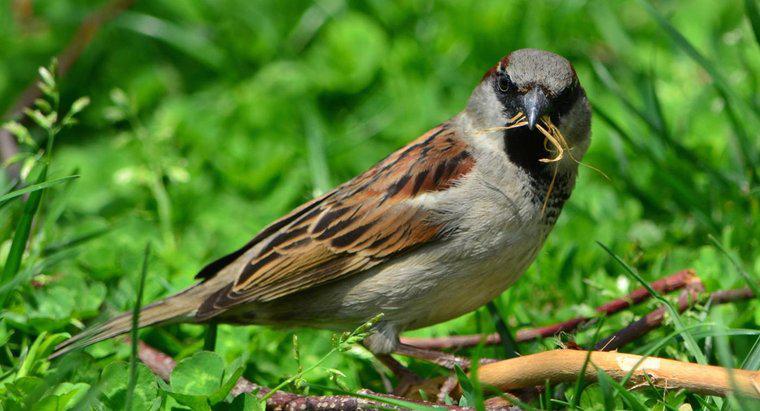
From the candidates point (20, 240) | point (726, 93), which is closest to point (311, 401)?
point (20, 240)

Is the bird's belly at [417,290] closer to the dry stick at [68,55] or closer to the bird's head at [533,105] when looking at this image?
the bird's head at [533,105]

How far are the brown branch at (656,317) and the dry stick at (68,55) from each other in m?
2.95

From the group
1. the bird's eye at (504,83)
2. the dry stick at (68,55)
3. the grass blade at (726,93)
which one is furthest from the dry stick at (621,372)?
the dry stick at (68,55)

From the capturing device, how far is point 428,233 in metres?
3.46

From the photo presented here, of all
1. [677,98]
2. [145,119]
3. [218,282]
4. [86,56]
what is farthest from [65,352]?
[677,98]

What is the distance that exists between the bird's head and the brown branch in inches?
25.3

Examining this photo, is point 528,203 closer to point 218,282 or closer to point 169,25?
point 218,282

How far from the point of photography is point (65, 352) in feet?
10.6

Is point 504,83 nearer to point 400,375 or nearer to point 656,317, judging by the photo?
point 656,317

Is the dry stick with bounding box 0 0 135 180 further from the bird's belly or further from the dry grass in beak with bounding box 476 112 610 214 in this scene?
the dry grass in beak with bounding box 476 112 610 214

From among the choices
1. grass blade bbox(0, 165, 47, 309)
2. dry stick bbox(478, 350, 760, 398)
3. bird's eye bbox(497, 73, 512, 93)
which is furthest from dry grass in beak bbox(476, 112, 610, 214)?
grass blade bbox(0, 165, 47, 309)

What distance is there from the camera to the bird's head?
3438 mm

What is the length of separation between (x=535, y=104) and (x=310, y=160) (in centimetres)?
184

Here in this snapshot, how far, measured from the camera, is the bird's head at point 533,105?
3438 millimetres
